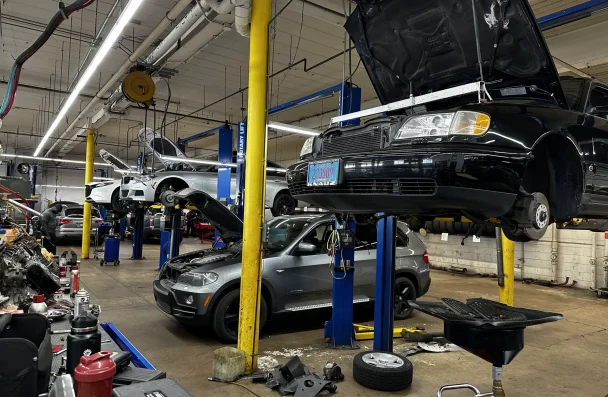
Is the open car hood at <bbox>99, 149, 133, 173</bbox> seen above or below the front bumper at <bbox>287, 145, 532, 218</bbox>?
above

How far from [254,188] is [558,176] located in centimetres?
224

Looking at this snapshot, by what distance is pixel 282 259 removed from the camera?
446 centimetres

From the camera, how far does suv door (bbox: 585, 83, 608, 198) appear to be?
2775 millimetres

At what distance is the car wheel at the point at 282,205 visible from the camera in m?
8.23

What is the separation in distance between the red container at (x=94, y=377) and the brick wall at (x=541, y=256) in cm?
960

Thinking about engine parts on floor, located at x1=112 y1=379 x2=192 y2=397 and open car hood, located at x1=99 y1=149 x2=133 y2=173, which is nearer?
engine parts on floor, located at x1=112 y1=379 x2=192 y2=397

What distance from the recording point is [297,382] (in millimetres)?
3047

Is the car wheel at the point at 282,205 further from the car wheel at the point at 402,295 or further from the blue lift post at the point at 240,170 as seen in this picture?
the car wheel at the point at 402,295

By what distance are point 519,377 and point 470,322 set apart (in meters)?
2.30

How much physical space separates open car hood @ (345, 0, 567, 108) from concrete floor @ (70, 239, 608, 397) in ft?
7.70

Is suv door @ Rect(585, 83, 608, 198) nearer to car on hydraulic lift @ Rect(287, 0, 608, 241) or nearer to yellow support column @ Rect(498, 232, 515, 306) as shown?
car on hydraulic lift @ Rect(287, 0, 608, 241)

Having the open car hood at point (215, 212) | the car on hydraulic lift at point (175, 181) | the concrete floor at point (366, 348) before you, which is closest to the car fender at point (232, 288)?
the concrete floor at point (366, 348)

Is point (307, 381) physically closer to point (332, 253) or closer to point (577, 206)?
point (332, 253)

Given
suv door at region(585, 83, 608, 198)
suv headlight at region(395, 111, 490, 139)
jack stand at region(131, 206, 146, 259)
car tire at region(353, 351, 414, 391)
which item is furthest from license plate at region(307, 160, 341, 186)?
jack stand at region(131, 206, 146, 259)
